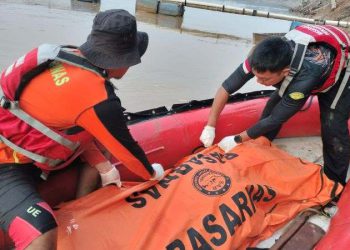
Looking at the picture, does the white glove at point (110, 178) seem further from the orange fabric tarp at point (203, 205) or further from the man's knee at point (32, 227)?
the man's knee at point (32, 227)

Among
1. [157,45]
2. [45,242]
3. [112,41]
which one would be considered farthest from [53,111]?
[157,45]

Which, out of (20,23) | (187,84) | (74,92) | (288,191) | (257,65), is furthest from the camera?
(20,23)

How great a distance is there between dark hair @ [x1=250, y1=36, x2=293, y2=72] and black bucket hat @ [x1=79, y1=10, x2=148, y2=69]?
77 centimetres

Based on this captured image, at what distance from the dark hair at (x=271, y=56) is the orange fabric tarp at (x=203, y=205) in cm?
57

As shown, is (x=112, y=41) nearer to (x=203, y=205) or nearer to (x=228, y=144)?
(x=203, y=205)

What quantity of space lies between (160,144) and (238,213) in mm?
747

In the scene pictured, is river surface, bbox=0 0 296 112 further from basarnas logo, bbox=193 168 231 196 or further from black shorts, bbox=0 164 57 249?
black shorts, bbox=0 164 57 249

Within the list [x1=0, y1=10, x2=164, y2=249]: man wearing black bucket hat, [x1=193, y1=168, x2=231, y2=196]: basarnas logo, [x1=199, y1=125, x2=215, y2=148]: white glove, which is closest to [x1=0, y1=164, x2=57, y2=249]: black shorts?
[x1=0, y1=10, x2=164, y2=249]: man wearing black bucket hat

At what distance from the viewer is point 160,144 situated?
239 cm

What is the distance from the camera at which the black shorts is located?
1360 mm

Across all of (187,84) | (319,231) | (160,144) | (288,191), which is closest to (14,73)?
(160,144)

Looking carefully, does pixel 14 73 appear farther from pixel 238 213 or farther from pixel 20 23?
pixel 20 23

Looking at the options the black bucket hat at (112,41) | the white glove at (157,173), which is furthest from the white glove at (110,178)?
the black bucket hat at (112,41)

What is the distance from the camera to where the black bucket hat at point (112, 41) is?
145 cm
